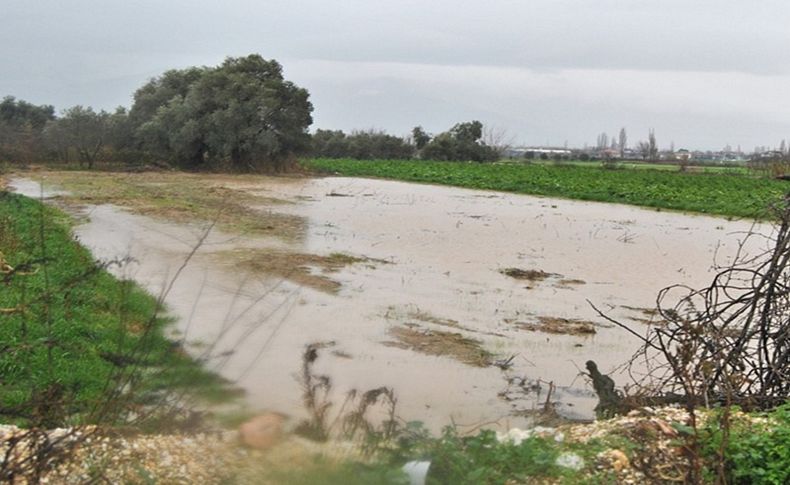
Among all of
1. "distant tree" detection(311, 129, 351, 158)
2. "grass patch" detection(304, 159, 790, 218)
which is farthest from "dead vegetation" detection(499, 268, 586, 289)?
"distant tree" detection(311, 129, 351, 158)

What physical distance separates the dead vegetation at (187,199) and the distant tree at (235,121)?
2.94m

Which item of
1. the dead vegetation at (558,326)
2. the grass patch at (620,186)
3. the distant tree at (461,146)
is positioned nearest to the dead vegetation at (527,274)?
the dead vegetation at (558,326)

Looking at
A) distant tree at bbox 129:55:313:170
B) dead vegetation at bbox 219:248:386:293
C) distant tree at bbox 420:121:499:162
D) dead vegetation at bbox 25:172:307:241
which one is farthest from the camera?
distant tree at bbox 420:121:499:162

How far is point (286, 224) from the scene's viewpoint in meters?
20.7

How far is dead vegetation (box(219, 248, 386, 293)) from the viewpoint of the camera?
41.5ft

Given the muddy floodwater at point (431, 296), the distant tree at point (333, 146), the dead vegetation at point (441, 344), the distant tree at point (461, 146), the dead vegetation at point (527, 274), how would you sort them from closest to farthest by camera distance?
1. the muddy floodwater at point (431, 296)
2. the dead vegetation at point (441, 344)
3. the dead vegetation at point (527, 274)
4. the distant tree at point (461, 146)
5. the distant tree at point (333, 146)

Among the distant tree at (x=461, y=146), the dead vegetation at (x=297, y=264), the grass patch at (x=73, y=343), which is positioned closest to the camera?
the grass patch at (x=73, y=343)

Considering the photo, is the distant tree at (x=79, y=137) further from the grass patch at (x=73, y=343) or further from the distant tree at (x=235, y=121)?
the grass patch at (x=73, y=343)

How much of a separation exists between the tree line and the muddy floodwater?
19188 millimetres

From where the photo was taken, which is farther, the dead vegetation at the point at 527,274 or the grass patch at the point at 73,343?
the dead vegetation at the point at 527,274

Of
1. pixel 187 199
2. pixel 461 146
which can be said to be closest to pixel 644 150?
pixel 461 146

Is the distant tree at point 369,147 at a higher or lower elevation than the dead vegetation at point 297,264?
higher

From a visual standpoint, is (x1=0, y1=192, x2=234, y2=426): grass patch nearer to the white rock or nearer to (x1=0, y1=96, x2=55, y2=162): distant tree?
the white rock

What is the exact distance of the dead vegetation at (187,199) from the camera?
2044 centimetres
